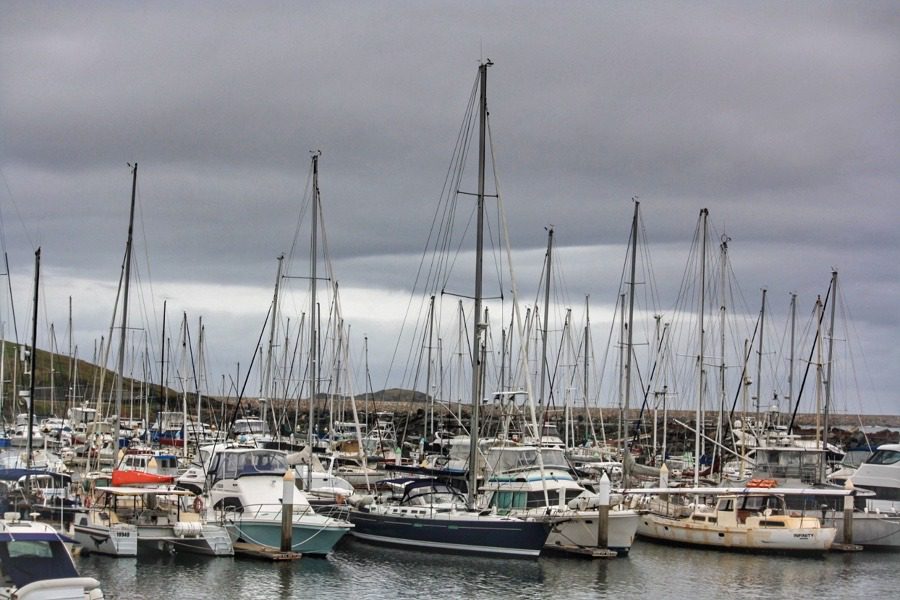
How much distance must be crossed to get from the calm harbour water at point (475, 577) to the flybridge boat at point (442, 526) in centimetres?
48

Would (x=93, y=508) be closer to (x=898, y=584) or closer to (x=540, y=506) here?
→ (x=540, y=506)

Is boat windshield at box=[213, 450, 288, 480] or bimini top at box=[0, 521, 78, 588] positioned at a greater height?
boat windshield at box=[213, 450, 288, 480]

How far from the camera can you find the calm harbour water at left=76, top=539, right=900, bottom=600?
1572 inches

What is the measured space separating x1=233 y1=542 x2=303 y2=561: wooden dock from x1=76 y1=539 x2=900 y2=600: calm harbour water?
327 millimetres

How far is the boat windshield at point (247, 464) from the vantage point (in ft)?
153

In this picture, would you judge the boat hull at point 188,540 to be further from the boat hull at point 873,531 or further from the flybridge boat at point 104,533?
the boat hull at point 873,531

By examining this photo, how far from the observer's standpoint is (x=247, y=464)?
153ft

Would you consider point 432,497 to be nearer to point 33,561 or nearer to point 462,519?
point 462,519

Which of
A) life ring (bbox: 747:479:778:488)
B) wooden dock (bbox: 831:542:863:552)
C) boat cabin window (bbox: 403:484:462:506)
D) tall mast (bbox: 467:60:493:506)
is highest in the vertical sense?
tall mast (bbox: 467:60:493:506)

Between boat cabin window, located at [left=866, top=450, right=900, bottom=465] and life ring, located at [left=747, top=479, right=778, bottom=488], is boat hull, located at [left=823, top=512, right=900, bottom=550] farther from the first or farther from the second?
boat cabin window, located at [left=866, top=450, right=900, bottom=465]

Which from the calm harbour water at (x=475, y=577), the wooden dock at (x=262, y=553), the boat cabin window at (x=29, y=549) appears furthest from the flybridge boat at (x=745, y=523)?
the boat cabin window at (x=29, y=549)

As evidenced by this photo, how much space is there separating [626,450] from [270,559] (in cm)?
1982

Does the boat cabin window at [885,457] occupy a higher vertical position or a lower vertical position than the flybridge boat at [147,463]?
higher

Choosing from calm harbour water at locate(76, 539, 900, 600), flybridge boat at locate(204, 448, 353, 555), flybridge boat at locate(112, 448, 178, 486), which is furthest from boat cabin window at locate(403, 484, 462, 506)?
flybridge boat at locate(112, 448, 178, 486)
